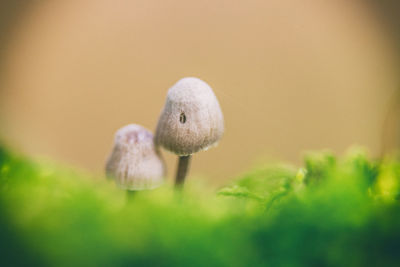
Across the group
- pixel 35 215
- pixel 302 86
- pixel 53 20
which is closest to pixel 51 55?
pixel 53 20

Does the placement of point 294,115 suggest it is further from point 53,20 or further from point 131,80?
point 53,20

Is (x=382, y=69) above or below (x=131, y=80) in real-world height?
above

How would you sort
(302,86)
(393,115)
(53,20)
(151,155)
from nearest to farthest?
1. (393,115)
2. (151,155)
3. (53,20)
4. (302,86)

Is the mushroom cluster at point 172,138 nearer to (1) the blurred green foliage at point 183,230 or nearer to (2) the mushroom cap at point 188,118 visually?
(2) the mushroom cap at point 188,118

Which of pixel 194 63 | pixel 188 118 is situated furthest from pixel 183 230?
pixel 194 63

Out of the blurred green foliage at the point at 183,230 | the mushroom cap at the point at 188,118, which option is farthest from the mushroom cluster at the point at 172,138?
the blurred green foliage at the point at 183,230

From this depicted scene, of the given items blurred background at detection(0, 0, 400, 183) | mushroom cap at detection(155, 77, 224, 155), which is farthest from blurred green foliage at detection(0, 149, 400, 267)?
blurred background at detection(0, 0, 400, 183)

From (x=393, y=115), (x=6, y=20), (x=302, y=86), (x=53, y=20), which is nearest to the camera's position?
(x=393, y=115)
